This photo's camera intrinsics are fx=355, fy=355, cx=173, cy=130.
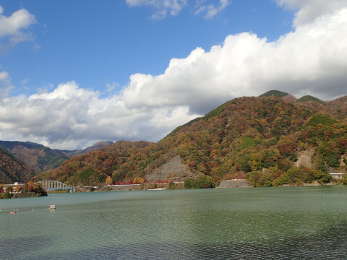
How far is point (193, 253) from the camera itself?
123ft

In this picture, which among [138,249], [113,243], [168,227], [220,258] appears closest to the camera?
[220,258]

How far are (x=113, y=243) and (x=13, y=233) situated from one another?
23.6 m

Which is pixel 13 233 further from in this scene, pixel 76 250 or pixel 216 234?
pixel 216 234

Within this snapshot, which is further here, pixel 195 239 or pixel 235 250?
pixel 195 239

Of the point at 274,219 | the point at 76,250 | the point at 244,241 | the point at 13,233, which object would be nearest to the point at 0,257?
the point at 76,250

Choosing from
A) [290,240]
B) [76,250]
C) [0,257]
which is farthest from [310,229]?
[0,257]

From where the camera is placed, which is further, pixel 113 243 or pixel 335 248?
pixel 113 243

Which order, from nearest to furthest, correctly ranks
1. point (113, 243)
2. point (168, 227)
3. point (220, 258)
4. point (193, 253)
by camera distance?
point (220, 258), point (193, 253), point (113, 243), point (168, 227)

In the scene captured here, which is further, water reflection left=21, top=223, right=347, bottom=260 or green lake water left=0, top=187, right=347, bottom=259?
green lake water left=0, top=187, right=347, bottom=259

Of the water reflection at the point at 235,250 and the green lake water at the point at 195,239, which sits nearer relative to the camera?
the water reflection at the point at 235,250

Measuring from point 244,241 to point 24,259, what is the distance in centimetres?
2479

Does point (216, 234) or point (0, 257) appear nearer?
point (0, 257)

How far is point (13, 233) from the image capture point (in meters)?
59.2

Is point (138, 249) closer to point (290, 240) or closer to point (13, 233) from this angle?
point (290, 240)
